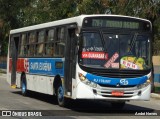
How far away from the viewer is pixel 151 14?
24734 millimetres

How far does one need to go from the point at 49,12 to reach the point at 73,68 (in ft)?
56.6

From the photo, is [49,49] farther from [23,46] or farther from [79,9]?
[79,9]

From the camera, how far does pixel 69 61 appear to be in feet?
53.6

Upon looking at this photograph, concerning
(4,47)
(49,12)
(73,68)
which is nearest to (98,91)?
(73,68)

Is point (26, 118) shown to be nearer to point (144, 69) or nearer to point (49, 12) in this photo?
point (144, 69)

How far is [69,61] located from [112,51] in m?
1.68

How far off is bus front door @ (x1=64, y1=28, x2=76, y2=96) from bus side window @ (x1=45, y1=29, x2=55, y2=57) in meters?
1.65

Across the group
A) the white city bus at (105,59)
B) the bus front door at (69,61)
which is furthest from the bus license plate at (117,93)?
the bus front door at (69,61)

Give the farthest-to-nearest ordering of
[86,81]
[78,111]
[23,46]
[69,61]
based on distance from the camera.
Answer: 1. [23,46]
2. [69,61]
3. [78,111]
4. [86,81]

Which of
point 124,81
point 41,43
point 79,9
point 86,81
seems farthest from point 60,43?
point 79,9

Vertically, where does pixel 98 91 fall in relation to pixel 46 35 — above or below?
below

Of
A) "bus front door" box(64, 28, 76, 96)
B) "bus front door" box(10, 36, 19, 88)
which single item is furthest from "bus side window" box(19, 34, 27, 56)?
"bus front door" box(64, 28, 76, 96)

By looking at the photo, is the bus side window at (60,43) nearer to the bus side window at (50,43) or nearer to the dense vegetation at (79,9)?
the bus side window at (50,43)

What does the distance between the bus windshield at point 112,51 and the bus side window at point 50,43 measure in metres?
2.97
